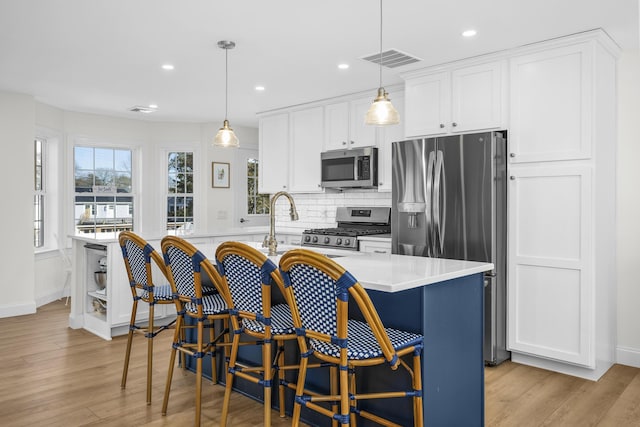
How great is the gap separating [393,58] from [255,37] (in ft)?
3.73

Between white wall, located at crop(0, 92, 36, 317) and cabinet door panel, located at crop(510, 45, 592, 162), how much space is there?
5.00 metres

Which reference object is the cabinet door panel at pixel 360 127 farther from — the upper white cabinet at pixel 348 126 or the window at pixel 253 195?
the window at pixel 253 195

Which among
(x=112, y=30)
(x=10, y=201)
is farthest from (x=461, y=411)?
(x=10, y=201)

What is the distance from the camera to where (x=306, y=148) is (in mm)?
5734

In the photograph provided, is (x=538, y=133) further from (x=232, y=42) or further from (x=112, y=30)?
(x=112, y=30)

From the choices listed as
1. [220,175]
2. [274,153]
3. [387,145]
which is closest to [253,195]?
[220,175]

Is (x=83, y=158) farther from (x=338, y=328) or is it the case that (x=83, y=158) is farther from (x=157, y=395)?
(x=338, y=328)

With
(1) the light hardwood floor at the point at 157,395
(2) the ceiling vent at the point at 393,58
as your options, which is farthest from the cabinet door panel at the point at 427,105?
(1) the light hardwood floor at the point at 157,395

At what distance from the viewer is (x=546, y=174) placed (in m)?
3.51

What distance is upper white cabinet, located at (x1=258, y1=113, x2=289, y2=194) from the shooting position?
19.7 ft

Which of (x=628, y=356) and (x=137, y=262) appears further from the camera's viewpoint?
(x=628, y=356)

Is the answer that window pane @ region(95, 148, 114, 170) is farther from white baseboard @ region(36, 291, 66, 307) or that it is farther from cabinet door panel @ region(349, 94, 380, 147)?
cabinet door panel @ region(349, 94, 380, 147)

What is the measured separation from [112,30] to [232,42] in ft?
2.71

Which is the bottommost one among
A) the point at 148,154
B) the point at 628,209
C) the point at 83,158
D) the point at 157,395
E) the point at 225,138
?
the point at 157,395
